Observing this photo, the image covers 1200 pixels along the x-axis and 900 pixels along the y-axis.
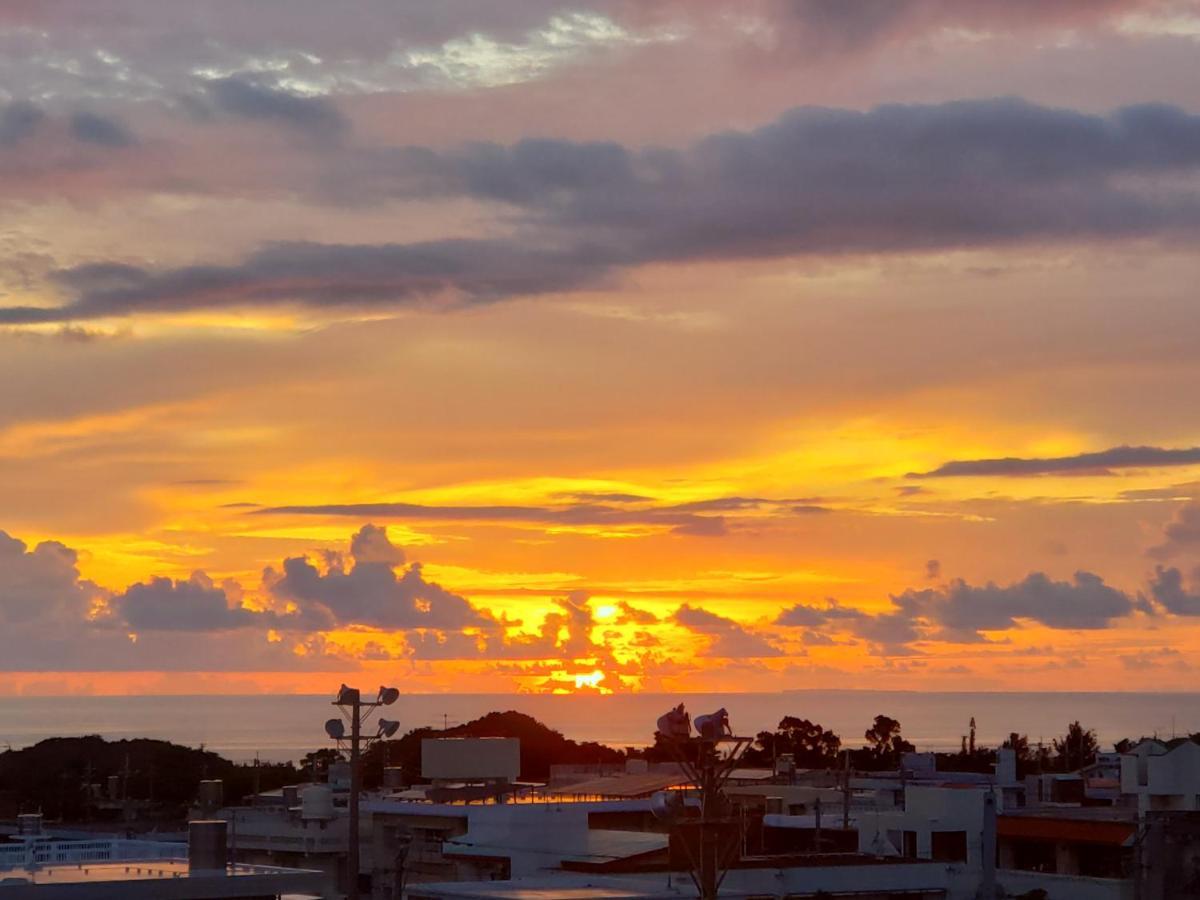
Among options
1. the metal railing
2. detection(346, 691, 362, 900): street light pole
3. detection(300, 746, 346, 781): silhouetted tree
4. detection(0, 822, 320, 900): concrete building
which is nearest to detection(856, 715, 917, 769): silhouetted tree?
detection(300, 746, 346, 781): silhouetted tree

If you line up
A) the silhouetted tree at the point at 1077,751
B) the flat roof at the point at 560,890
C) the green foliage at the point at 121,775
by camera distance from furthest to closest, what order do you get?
the silhouetted tree at the point at 1077,751 < the green foliage at the point at 121,775 < the flat roof at the point at 560,890

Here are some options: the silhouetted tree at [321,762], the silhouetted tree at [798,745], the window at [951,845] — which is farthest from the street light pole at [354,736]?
the silhouetted tree at [798,745]

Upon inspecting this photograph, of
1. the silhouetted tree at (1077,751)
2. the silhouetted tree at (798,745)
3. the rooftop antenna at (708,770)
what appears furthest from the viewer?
the silhouetted tree at (1077,751)

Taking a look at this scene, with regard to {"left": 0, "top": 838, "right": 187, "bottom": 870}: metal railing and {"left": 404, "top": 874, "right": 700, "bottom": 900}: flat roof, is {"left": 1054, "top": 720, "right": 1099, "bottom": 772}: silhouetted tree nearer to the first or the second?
{"left": 404, "top": 874, "right": 700, "bottom": 900}: flat roof

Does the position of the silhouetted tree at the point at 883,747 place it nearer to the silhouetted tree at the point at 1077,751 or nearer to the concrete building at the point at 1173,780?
the silhouetted tree at the point at 1077,751

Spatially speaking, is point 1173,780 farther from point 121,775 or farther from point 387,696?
point 121,775

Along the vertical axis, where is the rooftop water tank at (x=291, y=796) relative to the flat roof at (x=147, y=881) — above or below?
below

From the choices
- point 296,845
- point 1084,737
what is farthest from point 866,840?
point 1084,737

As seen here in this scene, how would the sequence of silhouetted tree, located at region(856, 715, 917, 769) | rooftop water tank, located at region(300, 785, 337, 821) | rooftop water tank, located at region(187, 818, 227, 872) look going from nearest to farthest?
rooftop water tank, located at region(187, 818, 227, 872), rooftop water tank, located at region(300, 785, 337, 821), silhouetted tree, located at region(856, 715, 917, 769)

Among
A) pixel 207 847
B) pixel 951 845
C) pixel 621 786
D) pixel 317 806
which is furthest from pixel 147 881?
pixel 621 786

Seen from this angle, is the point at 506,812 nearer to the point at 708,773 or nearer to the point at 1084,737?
the point at 708,773

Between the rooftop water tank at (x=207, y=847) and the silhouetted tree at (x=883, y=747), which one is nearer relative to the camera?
the rooftop water tank at (x=207, y=847)

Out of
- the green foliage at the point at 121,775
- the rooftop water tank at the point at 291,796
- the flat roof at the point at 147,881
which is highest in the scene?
the flat roof at the point at 147,881

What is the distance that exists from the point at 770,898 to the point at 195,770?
381 ft
